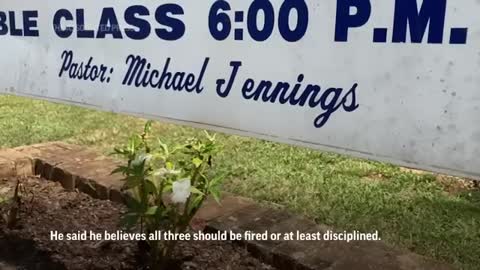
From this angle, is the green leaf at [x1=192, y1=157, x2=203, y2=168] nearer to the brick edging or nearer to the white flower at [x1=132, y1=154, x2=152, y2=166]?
the white flower at [x1=132, y1=154, x2=152, y2=166]

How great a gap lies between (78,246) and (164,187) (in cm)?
61

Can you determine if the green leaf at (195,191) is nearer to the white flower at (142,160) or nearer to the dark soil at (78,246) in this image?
the white flower at (142,160)

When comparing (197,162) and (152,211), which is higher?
(197,162)

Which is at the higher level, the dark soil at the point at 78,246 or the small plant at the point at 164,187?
the small plant at the point at 164,187

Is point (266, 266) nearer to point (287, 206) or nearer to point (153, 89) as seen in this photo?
point (287, 206)

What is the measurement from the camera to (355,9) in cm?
165

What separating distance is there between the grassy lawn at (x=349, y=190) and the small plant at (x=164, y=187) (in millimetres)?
682

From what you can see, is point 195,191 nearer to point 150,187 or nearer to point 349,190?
point 150,187

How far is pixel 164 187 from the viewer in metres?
2.11

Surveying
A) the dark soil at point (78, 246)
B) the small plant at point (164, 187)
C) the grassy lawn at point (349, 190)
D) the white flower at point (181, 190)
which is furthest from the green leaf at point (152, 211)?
the grassy lawn at point (349, 190)

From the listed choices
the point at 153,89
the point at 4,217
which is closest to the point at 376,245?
the point at 153,89

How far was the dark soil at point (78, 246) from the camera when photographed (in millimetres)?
2346

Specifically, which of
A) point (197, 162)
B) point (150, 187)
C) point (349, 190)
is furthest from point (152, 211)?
point (349, 190)

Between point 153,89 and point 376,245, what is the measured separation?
1004 millimetres
